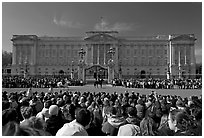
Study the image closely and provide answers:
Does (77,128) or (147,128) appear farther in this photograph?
(147,128)

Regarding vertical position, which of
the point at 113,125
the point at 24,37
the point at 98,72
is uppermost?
the point at 24,37

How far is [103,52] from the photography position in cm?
8031

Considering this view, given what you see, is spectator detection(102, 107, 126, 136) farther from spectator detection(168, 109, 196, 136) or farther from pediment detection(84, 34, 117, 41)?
pediment detection(84, 34, 117, 41)

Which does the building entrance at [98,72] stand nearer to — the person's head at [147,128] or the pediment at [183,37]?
the person's head at [147,128]

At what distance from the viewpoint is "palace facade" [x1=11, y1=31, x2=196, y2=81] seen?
8025 centimetres

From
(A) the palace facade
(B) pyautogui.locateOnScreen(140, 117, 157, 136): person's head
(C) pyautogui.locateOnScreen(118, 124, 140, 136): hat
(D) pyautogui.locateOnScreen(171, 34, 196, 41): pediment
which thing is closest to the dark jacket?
(C) pyautogui.locateOnScreen(118, 124, 140, 136): hat

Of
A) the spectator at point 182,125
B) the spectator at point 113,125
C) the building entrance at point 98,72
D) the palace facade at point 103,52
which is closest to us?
the spectator at point 182,125

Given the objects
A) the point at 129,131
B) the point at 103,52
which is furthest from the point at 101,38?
the point at 129,131

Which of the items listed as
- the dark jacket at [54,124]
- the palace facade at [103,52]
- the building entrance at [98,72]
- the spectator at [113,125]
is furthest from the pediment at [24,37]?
the spectator at [113,125]

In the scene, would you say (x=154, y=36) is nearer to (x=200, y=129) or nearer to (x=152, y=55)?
(x=152, y=55)

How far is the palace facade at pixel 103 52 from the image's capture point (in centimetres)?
8025

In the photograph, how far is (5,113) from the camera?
441 cm

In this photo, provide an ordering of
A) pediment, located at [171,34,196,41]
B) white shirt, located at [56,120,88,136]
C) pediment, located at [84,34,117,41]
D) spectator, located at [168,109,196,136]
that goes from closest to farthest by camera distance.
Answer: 1. white shirt, located at [56,120,88,136]
2. spectator, located at [168,109,196,136]
3. pediment, located at [84,34,117,41]
4. pediment, located at [171,34,196,41]

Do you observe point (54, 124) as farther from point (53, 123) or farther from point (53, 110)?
point (53, 110)
